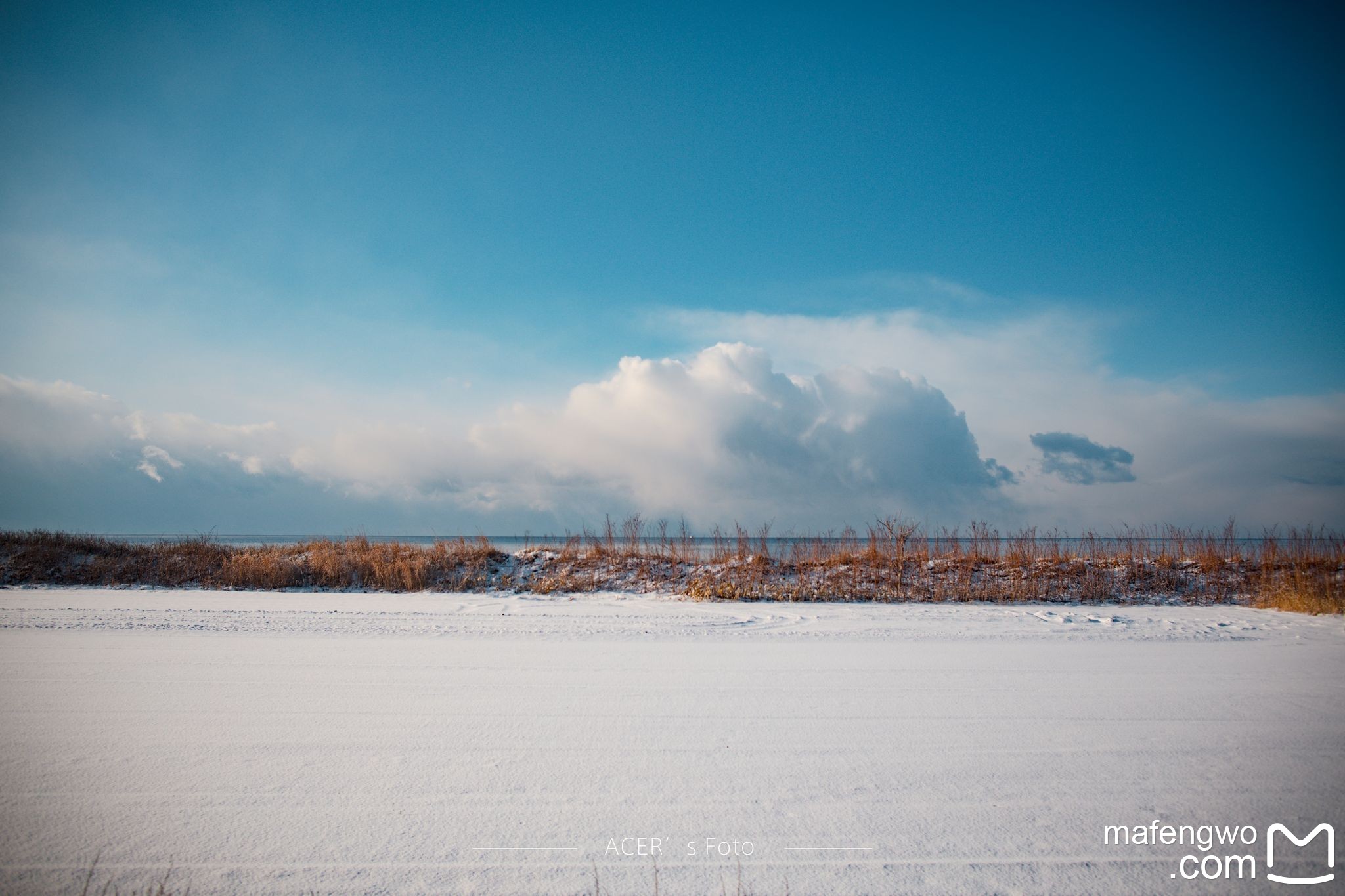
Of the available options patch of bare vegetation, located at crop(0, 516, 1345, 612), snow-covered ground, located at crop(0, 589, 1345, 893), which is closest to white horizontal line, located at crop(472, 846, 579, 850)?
snow-covered ground, located at crop(0, 589, 1345, 893)

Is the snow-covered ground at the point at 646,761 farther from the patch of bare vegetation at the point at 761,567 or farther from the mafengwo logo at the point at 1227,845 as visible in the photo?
the patch of bare vegetation at the point at 761,567

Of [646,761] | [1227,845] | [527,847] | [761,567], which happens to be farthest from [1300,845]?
[761,567]

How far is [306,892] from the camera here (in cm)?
228

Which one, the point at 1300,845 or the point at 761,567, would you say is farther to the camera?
the point at 761,567

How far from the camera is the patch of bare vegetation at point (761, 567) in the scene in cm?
1157

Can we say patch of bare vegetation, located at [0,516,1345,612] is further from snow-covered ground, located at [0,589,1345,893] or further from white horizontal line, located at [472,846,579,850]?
white horizontal line, located at [472,846,579,850]

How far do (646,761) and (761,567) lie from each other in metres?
9.78

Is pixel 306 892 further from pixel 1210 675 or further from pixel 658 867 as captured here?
pixel 1210 675

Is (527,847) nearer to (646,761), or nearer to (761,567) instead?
(646,761)

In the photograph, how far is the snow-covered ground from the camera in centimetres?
246

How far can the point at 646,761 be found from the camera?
3383 mm

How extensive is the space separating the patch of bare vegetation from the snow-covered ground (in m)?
5.19

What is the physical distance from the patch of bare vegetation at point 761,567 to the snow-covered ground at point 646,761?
519 centimetres

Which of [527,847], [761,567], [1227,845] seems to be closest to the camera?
[527,847]
